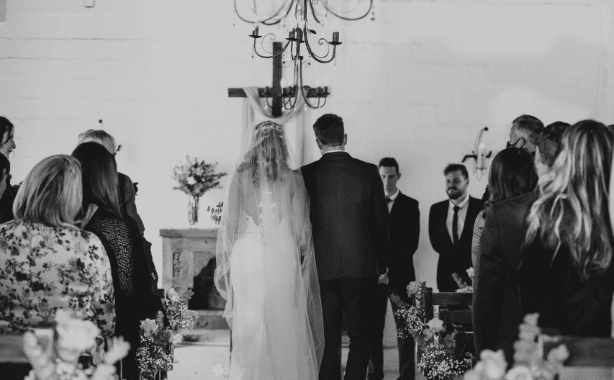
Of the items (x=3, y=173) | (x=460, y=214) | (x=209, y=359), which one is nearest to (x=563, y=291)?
(x=3, y=173)

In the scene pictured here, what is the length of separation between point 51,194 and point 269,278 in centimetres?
265

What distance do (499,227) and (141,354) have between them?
89.1 inches

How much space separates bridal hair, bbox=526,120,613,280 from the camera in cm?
389

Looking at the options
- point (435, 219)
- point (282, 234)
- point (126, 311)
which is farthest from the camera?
point (435, 219)

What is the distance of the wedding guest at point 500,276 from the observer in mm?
4262

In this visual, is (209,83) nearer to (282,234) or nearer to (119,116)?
(119,116)

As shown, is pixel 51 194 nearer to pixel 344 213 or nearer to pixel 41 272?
pixel 41 272

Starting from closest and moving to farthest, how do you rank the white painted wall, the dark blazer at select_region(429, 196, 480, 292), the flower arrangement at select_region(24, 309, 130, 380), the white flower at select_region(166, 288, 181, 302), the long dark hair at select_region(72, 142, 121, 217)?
the flower arrangement at select_region(24, 309, 130, 380)
the long dark hair at select_region(72, 142, 121, 217)
the white flower at select_region(166, 288, 181, 302)
the dark blazer at select_region(429, 196, 480, 292)
the white painted wall

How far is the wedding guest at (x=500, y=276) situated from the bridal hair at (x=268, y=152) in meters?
2.65

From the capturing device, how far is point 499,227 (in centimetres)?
429

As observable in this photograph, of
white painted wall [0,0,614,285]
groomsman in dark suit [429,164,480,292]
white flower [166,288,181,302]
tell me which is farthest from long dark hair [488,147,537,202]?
white painted wall [0,0,614,285]

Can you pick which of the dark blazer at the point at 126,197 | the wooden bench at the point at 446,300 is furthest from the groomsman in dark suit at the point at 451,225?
the dark blazer at the point at 126,197

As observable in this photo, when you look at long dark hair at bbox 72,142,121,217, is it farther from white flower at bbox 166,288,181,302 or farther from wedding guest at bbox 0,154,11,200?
white flower at bbox 166,288,181,302

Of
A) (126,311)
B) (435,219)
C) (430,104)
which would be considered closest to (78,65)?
(430,104)
